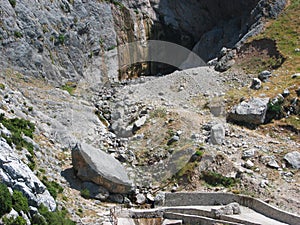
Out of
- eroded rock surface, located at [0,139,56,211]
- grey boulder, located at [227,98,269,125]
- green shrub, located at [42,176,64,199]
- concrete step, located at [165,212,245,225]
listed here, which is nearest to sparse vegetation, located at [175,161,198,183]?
concrete step, located at [165,212,245,225]

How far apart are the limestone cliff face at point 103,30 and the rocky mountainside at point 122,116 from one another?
0.45ft

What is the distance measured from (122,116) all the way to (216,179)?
11077 millimetres

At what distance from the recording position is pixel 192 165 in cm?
3662

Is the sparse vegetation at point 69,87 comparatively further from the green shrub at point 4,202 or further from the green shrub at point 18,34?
the green shrub at point 4,202

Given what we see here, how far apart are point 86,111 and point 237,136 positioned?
12.0 meters

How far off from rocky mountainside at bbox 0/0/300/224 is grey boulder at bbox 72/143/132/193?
0.07 metres

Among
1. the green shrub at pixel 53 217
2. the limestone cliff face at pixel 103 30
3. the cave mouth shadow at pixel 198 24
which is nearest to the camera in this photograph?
the green shrub at pixel 53 217

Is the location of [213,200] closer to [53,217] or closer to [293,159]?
[293,159]

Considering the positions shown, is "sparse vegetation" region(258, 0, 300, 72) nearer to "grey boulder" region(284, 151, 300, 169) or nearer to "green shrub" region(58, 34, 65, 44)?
"grey boulder" region(284, 151, 300, 169)

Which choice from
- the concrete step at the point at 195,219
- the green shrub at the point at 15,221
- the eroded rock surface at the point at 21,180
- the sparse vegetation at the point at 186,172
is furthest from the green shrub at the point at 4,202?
the sparse vegetation at the point at 186,172

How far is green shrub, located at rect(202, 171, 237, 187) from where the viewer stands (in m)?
35.4

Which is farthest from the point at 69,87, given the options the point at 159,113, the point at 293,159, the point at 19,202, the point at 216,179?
the point at 19,202

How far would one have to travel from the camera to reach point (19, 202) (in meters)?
24.4

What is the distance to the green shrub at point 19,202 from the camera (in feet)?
79.3
